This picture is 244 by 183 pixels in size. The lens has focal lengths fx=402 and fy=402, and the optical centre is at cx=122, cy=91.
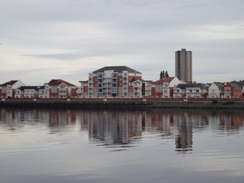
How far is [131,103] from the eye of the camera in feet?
470

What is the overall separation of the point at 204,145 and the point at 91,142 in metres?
11.0

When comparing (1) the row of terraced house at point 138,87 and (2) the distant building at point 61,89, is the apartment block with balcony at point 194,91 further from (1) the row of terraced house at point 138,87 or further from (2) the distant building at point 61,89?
(2) the distant building at point 61,89

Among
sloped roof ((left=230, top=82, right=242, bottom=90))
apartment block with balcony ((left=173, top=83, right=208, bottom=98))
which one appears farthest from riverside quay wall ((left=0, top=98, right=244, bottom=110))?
sloped roof ((left=230, top=82, right=242, bottom=90))

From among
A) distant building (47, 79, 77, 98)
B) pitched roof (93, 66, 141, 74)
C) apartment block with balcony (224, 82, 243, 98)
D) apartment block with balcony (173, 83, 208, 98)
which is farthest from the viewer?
distant building (47, 79, 77, 98)

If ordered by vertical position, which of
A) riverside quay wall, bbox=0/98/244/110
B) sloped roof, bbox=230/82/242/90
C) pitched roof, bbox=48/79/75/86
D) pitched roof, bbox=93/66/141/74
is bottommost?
riverside quay wall, bbox=0/98/244/110

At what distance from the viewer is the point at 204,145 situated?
37031 mm

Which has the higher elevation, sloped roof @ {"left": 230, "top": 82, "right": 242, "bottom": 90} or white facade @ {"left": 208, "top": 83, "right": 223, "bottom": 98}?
sloped roof @ {"left": 230, "top": 82, "right": 242, "bottom": 90}

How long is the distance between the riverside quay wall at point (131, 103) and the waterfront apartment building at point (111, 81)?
18.0m

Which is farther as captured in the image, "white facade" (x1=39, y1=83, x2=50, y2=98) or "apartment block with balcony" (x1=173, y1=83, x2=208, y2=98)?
"white facade" (x1=39, y1=83, x2=50, y2=98)

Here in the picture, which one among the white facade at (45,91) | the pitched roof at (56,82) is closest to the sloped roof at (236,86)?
the pitched roof at (56,82)

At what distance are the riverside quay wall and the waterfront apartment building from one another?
18.0m

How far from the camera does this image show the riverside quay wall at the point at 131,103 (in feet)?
403

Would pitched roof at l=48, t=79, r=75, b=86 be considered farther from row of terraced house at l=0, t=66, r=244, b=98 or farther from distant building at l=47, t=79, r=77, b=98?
row of terraced house at l=0, t=66, r=244, b=98

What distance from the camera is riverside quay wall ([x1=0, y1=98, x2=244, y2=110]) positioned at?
403ft
